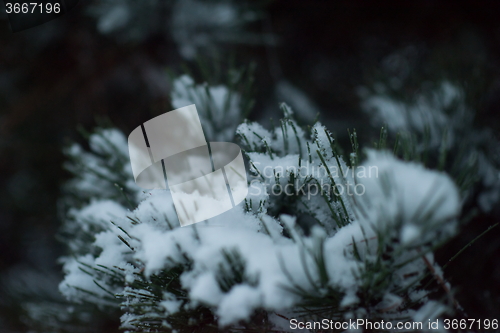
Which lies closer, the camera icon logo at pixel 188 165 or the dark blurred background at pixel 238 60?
the camera icon logo at pixel 188 165

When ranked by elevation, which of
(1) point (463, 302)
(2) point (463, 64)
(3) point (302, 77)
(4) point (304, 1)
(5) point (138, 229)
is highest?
(4) point (304, 1)

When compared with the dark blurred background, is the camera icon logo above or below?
below

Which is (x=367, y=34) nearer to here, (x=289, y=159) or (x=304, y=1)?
(x=304, y=1)

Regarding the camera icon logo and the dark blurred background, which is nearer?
the camera icon logo

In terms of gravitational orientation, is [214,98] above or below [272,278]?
above

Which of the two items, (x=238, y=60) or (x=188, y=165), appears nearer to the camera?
(x=188, y=165)

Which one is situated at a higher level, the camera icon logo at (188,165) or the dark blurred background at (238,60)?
the dark blurred background at (238,60)

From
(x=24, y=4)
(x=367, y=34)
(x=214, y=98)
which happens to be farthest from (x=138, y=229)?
(x=367, y=34)

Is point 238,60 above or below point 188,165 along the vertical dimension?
above
